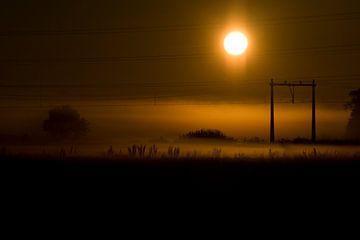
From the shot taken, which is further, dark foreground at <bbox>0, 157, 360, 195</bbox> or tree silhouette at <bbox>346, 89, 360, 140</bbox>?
tree silhouette at <bbox>346, 89, 360, 140</bbox>

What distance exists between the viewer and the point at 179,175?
107 ft

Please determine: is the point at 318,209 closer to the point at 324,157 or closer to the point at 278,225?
the point at 278,225

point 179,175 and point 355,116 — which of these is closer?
point 179,175

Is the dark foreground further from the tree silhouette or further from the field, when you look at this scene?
the tree silhouette

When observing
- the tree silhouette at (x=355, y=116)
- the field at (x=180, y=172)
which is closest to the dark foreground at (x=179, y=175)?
the field at (x=180, y=172)

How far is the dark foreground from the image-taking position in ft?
90.2

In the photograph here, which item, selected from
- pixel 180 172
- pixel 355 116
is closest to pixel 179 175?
pixel 180 172

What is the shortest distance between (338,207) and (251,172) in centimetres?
1255

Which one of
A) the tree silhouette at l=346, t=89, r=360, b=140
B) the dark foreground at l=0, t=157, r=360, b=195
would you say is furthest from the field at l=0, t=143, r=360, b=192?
the tree silhouette at l=346, t=89, r=360, b=140

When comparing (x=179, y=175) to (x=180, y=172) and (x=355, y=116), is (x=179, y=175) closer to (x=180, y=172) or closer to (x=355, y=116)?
(x=180, y=172)

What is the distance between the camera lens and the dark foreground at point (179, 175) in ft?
90.2

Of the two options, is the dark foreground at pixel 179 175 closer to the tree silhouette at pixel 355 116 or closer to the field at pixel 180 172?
the field at pixel 180 172

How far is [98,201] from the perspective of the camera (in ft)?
75.5

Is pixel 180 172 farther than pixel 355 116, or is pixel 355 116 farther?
pixel 355 116
